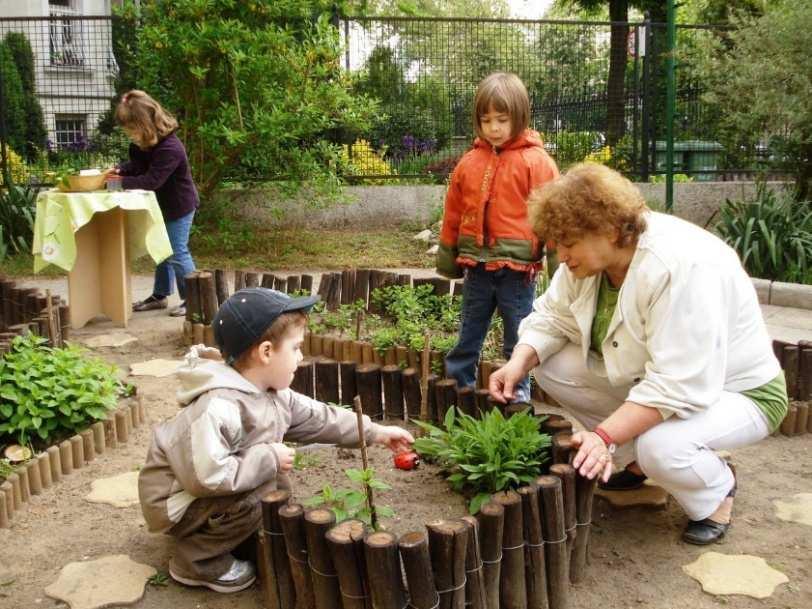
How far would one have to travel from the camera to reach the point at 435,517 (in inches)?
125

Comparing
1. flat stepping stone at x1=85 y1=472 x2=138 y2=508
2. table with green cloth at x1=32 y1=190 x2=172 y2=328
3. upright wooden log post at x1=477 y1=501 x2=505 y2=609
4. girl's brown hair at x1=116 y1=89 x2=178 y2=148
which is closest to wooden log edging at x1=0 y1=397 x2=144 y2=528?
flat stepping stone at x1=85 y1=472 x2=138 y2=508

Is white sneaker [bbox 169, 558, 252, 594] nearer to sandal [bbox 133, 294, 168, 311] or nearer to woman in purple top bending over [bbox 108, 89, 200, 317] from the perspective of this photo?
woman in purple top bending over [bbox 108, 89, 200, 317]

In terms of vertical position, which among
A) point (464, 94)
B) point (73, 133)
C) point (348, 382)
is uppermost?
point (464, 94)

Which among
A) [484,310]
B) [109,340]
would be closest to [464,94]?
[109,340]

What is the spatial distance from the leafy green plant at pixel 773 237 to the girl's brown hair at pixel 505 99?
4.47 metres

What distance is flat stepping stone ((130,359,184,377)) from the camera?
17.3ft

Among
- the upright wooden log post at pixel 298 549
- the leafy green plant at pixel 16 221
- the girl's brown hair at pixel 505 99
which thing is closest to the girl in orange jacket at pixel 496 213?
the girl's brown hair at pixel 505 99

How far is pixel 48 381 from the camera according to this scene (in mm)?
3889

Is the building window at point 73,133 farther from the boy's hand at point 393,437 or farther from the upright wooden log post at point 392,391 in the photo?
the boy's hand at point 393,437

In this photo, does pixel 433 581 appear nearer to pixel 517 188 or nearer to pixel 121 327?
pixel 517 188

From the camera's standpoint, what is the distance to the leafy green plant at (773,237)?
790 centimetres

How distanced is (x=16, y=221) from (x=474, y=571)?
8.51 metres

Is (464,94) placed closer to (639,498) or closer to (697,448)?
(639,498)

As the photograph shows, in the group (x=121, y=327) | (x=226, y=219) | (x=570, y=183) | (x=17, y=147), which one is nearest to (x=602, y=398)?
(x=570, y=183)
